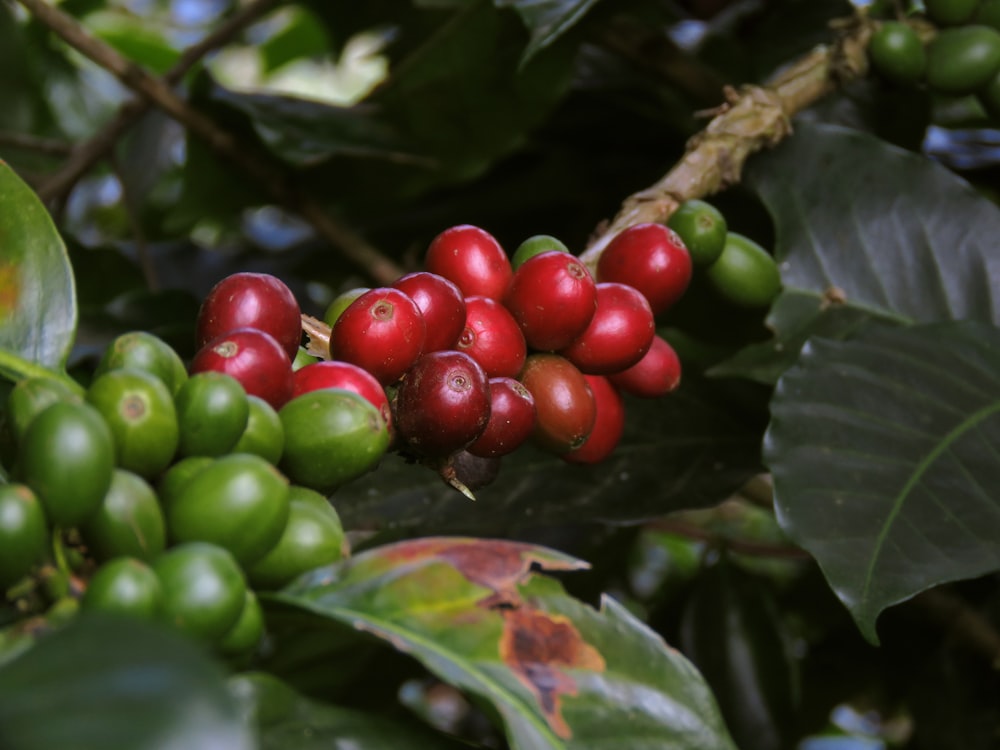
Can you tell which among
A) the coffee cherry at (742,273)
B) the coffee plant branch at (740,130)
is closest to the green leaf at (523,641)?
the coffee plant branch at (740,130)

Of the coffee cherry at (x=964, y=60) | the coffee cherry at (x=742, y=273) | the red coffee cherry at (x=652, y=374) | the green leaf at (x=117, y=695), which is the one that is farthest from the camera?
the coffee cherry at (x=964, y=60)

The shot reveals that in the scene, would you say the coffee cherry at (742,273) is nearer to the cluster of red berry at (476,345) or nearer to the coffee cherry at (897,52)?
the cluster of red berry at (476,345)

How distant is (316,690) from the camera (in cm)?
129

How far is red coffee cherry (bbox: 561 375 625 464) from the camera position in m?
0.81

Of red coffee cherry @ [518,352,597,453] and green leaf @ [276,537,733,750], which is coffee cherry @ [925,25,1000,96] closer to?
red coffee cherry @ [518,352,597,453]

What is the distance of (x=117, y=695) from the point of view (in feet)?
1.14

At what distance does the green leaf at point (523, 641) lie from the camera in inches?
20.4

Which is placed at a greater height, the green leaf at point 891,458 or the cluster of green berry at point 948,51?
the cluster of green berry at point 948,51

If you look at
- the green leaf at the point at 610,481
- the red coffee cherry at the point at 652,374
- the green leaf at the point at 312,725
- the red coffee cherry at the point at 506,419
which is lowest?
the green leaf at the point at 610,481

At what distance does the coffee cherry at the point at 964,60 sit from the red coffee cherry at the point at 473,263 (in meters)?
0.62

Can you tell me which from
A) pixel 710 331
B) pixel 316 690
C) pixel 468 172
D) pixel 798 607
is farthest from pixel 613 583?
pixel 468 172

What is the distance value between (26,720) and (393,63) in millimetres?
1521

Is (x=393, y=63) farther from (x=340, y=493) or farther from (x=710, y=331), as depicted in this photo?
(x=340, y=493)

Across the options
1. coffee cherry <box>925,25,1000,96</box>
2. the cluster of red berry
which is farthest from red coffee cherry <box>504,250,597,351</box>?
coffee cherry <box>925,25,1000,96</box>
